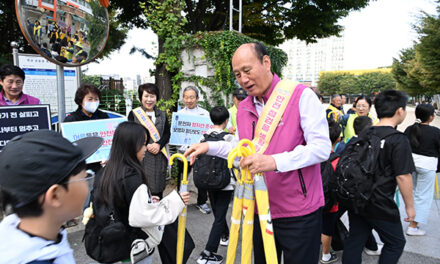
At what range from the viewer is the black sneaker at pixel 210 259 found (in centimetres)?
331

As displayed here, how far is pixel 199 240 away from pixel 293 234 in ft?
7.57

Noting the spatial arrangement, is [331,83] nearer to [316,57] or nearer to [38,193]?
[316,57]

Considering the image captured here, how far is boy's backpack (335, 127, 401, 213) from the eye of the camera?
2.43 m

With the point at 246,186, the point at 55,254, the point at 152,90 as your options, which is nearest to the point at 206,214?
the point at 152,90

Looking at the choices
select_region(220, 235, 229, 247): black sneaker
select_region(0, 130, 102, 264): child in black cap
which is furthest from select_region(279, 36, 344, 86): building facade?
select_region(0, 130, 102, 264): child in black cap

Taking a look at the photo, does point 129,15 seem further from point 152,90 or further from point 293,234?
point 293,234

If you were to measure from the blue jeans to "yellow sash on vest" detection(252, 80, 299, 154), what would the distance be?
11.4 ft

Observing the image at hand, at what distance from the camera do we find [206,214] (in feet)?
15.8

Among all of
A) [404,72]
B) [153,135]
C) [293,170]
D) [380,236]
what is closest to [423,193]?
[380,236]

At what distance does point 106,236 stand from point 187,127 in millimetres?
2818

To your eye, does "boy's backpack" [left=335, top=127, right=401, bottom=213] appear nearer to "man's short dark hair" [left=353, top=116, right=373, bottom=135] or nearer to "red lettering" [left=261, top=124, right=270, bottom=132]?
"red lettering" [left=261, top=124, right=270, bottom=132]

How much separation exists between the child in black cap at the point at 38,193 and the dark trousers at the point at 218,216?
2.33 meters

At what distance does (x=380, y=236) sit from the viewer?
253 cm

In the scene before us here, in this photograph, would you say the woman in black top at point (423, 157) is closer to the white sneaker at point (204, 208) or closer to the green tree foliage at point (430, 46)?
the white sneaker at point (204, 208)
